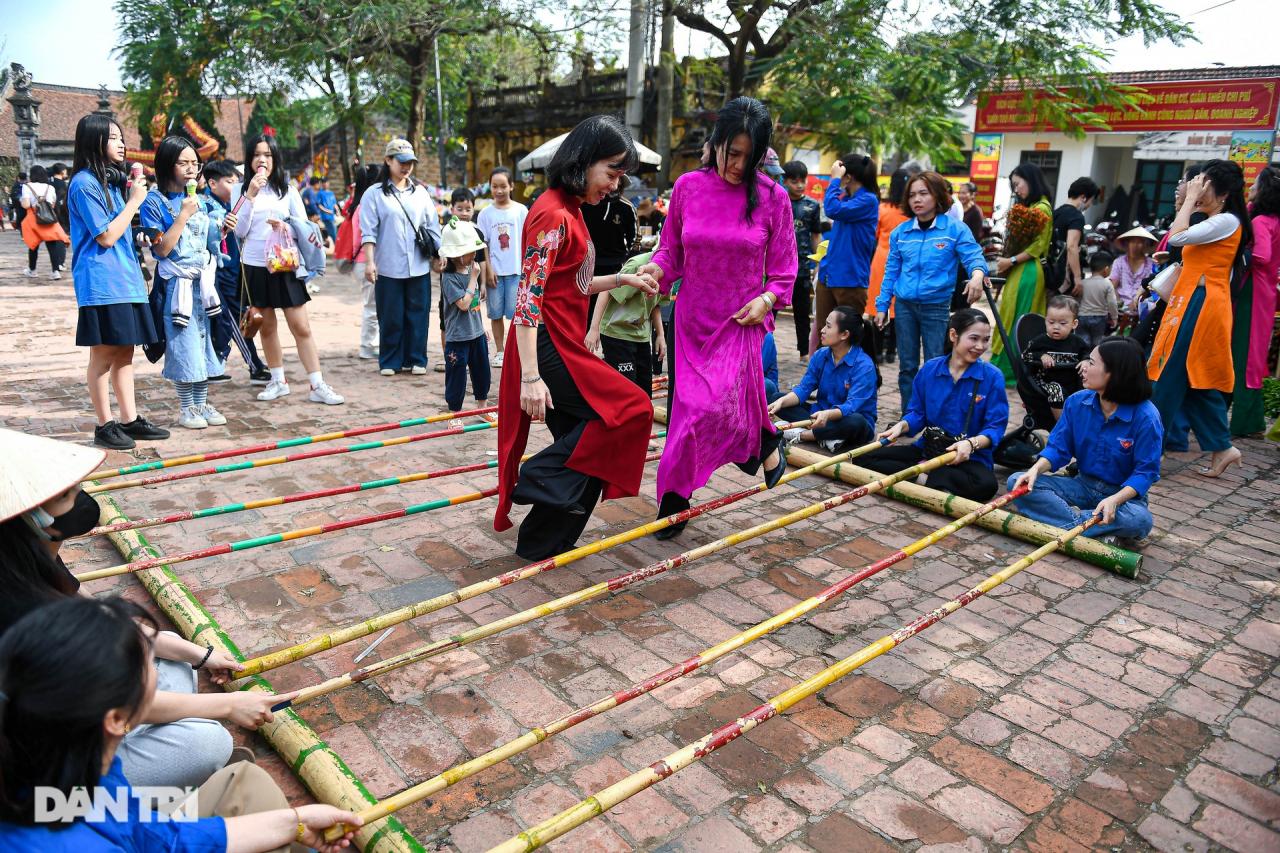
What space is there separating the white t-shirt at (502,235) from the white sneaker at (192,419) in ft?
8.03

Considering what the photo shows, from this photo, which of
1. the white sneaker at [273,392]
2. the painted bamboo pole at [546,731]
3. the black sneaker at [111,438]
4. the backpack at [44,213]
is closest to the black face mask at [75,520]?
the painted bamboo pole at [546,731]

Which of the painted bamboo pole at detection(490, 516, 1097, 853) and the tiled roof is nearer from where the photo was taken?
the painted bamboo pole at detection(490, 516, 1097, 853)

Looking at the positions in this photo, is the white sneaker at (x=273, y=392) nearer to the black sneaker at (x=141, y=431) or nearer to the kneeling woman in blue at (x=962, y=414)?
the black sneaker at (x=141, y=431)

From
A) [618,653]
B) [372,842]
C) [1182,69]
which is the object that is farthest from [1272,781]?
[1182,69]

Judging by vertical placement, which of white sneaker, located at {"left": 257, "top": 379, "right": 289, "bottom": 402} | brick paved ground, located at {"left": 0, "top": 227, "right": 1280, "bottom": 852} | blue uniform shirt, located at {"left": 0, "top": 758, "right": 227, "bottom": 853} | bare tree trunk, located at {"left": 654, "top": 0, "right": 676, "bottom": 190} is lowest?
brick paved ground, located at {"left": 0, "top": 227, "right": 1280, "bottom": 852}

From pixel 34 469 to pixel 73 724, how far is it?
30.8 inches

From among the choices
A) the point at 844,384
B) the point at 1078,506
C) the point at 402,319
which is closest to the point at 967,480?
the point at 1078,506

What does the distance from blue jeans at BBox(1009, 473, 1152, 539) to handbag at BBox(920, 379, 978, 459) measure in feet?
1.34

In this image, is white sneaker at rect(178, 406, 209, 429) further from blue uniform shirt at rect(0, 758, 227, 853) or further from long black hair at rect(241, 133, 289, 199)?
blue uniform shirt at rect(0, 758, 227, 853)

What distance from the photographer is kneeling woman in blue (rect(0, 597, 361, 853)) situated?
145cm

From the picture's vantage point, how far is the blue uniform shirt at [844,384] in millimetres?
5297

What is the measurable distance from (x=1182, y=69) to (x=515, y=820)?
70.5 ft

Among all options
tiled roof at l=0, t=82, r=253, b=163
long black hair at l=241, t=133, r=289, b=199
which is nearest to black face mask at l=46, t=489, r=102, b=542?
long black hair at l=241, t=133, r=289, b=199

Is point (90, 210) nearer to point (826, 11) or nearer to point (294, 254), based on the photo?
point (294, 254)
